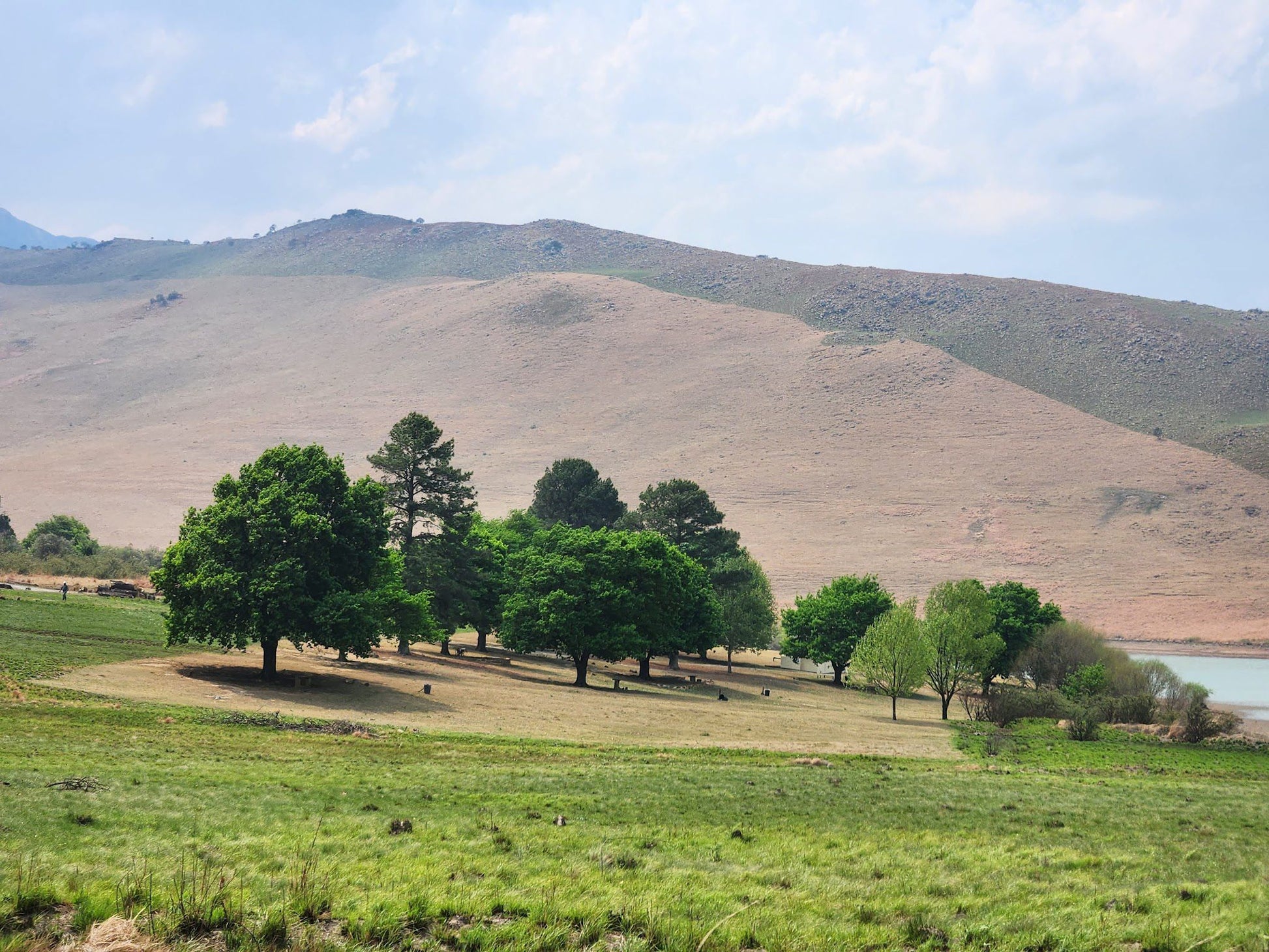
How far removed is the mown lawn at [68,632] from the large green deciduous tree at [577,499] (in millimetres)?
47942

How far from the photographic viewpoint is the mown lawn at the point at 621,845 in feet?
35.8

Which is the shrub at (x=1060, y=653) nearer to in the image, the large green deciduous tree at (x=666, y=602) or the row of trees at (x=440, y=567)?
the row of trees at (x=440, y=567)

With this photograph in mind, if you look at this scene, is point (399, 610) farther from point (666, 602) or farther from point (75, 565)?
point (75, 565)

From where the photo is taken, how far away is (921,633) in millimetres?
69938

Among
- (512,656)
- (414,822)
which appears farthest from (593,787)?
(512,656)

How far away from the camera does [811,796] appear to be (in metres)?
25.1

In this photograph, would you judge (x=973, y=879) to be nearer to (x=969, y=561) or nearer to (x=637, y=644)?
(x=637, y=644)

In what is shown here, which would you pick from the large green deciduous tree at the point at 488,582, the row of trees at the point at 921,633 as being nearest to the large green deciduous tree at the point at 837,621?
the row of trees at the point at 921,633

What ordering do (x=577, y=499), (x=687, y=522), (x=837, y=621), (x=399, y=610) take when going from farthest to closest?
1. (x=577, y=499)
2. (x=687, y=522)
3. (x=837, y=621)
4. (x=399, y=610)

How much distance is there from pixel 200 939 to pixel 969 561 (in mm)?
154417

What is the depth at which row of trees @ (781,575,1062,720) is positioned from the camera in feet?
216

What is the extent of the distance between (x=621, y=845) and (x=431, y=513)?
201ft

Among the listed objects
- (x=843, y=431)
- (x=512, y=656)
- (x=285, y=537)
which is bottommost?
(x=512, y=656)

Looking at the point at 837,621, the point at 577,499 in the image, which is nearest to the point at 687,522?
the point at 577,499
